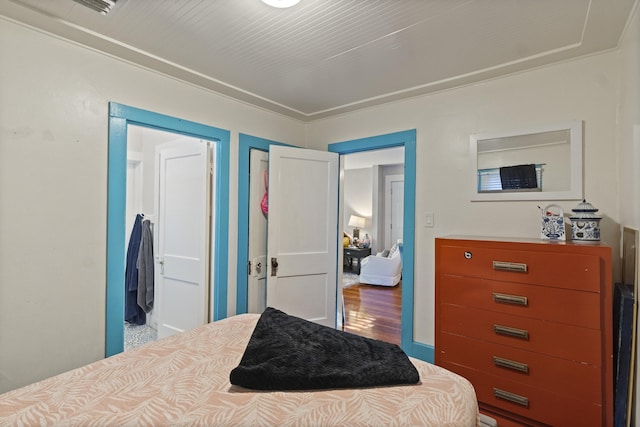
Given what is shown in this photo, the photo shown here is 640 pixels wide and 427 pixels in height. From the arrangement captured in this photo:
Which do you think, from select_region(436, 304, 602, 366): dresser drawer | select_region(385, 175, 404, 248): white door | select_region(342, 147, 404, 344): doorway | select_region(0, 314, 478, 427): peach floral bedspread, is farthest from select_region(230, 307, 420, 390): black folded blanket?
select_region(385, 175, 404, 248): white door

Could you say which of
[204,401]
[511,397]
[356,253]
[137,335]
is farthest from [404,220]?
[356,253]

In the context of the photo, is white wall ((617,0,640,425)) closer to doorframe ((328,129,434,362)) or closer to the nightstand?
doorframe ((328,129,434,362))

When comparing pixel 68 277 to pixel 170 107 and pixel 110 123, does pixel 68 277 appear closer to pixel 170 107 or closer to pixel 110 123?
pixel 110 123

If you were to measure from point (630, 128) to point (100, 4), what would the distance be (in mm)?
2798

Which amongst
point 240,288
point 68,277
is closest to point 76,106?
point 68,277

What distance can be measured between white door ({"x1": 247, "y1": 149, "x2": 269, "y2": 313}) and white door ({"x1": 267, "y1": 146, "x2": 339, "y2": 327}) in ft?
0.55

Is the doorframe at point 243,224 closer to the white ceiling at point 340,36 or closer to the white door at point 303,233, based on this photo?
the white door at point 303,233

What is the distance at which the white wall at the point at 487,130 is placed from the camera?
2010 mm

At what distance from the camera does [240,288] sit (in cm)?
290

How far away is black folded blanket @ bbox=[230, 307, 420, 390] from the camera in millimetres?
1146

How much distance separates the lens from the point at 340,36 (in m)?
1.87

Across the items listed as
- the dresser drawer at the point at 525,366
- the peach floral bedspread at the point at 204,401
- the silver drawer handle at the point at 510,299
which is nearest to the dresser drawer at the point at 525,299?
the silver drawer handle at the point at 510,299

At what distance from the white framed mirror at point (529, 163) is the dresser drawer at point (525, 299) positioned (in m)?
0.72

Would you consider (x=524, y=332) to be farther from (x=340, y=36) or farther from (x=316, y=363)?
(x=340, y=36)
